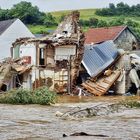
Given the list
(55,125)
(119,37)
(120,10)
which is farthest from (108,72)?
(120,10)

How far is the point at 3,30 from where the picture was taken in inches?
2304

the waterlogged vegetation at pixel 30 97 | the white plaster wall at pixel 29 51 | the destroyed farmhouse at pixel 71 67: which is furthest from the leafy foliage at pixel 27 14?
the waterlogged vegetation at pixel 30 97

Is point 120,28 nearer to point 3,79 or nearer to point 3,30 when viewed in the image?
point 3,30

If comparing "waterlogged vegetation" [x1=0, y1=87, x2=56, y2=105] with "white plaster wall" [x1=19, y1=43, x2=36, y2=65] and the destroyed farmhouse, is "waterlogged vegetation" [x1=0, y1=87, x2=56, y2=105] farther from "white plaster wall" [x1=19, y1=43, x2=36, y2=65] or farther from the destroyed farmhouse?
"white plaster wall" [x1=19, y1=43, x2=36, y2=65]

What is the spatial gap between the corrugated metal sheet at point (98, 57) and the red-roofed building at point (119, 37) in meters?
13.3

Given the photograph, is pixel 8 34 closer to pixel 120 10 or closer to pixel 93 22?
pixel 93 22

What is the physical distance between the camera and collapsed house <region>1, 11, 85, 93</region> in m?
47.1

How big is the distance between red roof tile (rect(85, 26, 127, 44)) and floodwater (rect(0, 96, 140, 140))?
113ft

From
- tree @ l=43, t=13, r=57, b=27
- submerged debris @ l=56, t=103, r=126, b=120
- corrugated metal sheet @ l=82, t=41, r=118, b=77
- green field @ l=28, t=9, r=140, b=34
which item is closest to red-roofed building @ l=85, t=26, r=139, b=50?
green field @ l=28, t=9, r=140, b=34

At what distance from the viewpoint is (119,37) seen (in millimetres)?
64188

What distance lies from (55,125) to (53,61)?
87.1 feet

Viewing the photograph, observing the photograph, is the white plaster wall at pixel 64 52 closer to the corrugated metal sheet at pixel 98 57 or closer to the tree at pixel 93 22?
the corrugated metal sheet at pixel 98 57

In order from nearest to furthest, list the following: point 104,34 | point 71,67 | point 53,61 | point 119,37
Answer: point 71,67
point 53,61
point 119,37
point 104,34

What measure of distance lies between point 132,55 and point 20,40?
33.4 feet
